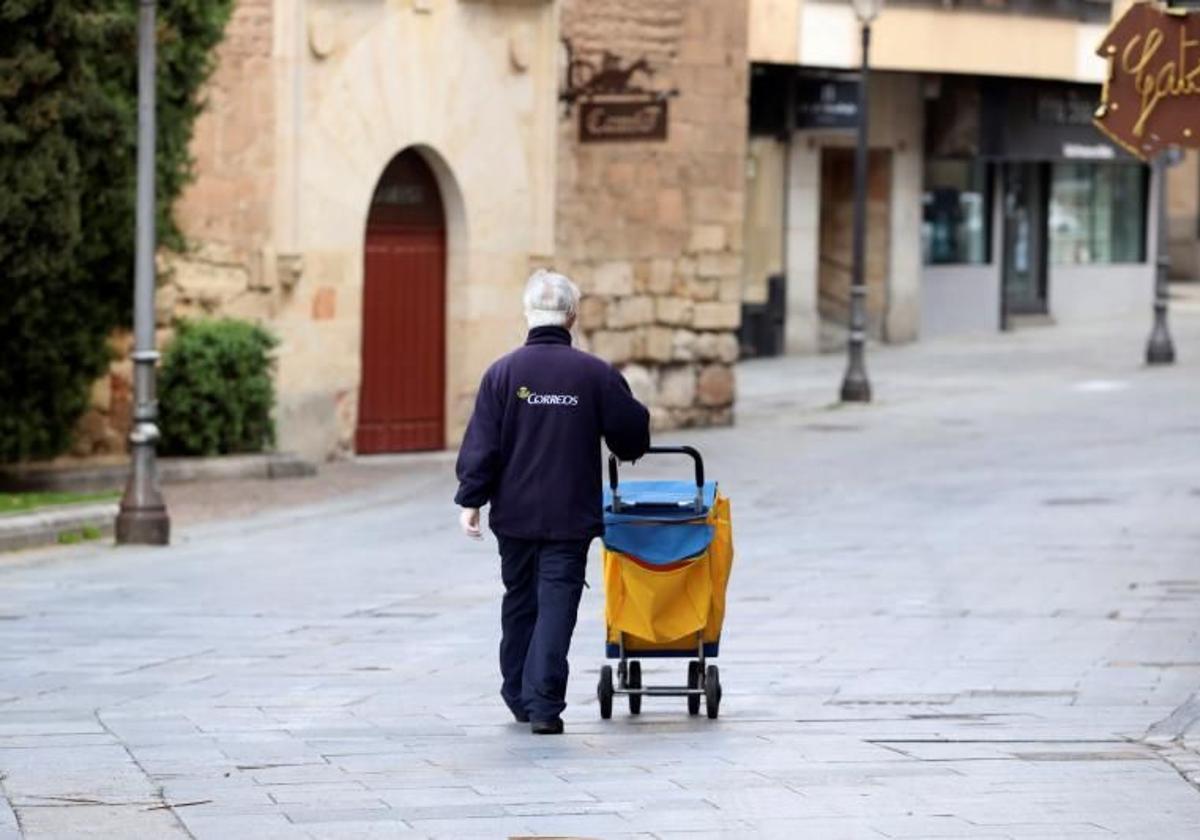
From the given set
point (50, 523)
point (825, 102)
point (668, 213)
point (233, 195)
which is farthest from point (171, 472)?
point (825, 102)

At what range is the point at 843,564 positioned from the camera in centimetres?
1741

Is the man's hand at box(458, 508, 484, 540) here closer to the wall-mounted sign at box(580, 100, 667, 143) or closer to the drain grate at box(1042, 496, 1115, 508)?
the drain grate at box(1042, 496, 1115, 508)

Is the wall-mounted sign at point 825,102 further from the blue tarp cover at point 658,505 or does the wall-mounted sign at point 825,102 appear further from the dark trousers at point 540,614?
the dark trousers at point 540,614

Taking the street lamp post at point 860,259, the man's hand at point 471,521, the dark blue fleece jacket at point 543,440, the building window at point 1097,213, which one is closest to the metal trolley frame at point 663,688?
the dark blue fleece jacket at point 543,440

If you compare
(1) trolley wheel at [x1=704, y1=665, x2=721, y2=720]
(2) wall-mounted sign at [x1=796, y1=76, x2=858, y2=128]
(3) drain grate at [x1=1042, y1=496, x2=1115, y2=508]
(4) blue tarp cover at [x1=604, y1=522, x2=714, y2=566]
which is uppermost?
(2) wall-mounted sign at [x1=796, y1=76, x2=858, y2=128]

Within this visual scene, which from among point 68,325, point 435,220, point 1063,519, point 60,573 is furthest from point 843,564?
point 435,220

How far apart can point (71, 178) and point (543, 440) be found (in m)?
9.73

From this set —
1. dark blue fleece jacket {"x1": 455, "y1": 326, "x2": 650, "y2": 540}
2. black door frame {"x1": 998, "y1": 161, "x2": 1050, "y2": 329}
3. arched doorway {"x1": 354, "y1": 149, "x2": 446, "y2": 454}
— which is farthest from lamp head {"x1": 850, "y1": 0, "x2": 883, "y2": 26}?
dark blue fleece jacket {"x1": 455, "y1": 326, "x2": 650, "y2": 540}

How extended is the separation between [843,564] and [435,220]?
9.62m

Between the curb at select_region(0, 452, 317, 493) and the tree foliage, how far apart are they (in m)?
0.19

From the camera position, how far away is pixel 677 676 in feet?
41.1

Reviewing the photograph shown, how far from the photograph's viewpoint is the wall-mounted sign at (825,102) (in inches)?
1463

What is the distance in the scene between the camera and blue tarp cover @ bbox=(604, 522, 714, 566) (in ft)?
34.8

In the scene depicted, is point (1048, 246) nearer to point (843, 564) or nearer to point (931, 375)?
A: point (931, 375)
